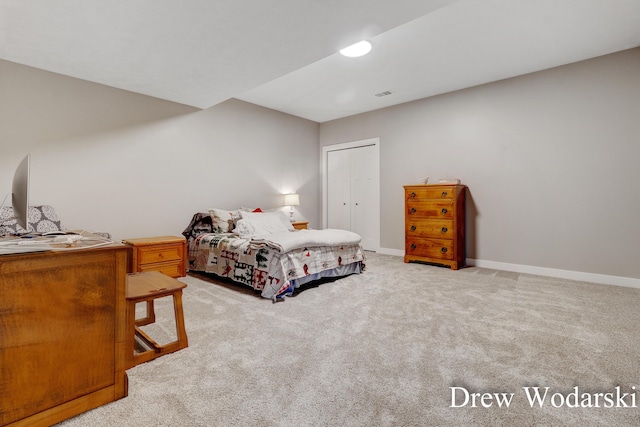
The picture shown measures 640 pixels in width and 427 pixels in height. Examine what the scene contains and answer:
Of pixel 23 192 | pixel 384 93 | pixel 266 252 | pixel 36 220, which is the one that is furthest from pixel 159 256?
pixel 384 93

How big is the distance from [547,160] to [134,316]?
4.67 m

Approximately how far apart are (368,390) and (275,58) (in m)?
2.81

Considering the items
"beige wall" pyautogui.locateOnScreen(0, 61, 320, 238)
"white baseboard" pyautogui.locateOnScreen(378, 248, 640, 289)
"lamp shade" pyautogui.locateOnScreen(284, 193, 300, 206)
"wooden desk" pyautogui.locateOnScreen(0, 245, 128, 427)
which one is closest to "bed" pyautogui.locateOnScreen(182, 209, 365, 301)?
"beige wall" pyautogui.locateOnScreen(0, 61, 320, 238)

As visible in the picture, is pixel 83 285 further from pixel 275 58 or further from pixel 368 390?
pixel 275 58

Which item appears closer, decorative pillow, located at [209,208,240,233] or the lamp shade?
decorative pillow, located at [209,208,240,233]

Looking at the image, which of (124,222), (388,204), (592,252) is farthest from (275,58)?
(592,252)

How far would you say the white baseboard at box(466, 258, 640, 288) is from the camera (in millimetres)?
3360

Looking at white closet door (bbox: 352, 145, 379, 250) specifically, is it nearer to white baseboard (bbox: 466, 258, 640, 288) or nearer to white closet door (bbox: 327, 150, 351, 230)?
white closet door (bbox: 327, 150, 351, 230)

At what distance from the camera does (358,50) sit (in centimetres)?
327

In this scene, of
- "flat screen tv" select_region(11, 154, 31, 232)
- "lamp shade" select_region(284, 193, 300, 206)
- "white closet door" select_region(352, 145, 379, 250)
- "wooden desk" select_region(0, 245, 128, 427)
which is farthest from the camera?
"white closet door" select_region(352, 145, 379, 250)

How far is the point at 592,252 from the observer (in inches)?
139

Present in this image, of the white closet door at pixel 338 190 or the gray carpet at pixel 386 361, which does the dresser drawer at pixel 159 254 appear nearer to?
the gray carpet at pixel 386 361

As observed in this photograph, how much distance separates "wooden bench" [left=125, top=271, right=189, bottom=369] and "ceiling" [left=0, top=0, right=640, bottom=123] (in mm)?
1935

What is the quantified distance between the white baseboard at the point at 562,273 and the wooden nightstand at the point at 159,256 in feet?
13.2
